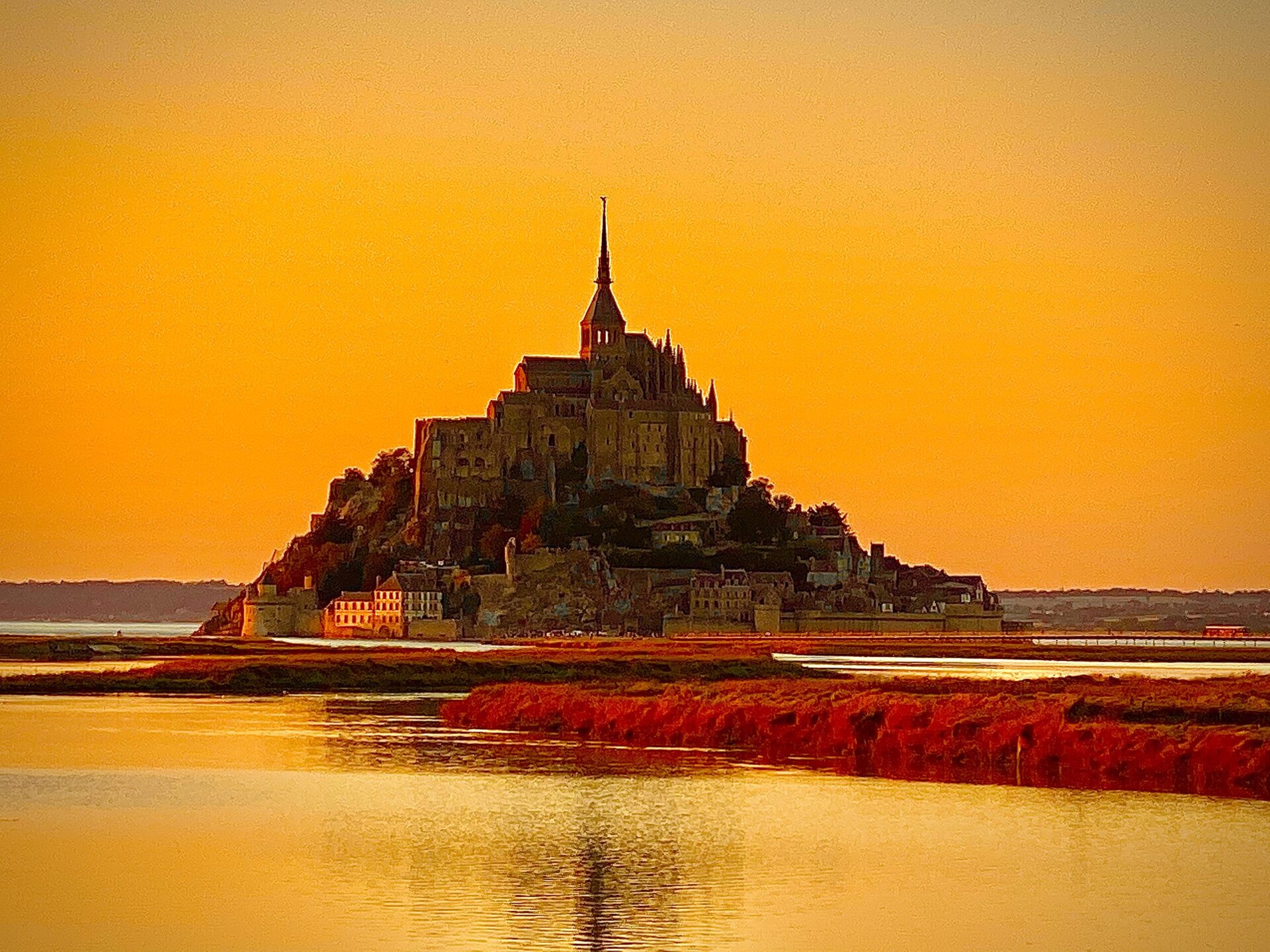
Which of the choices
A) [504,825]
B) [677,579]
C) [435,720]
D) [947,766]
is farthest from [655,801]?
[677,579]

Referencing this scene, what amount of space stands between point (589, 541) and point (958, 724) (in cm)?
10300

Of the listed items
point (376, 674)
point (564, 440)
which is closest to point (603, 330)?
point (564, 440)

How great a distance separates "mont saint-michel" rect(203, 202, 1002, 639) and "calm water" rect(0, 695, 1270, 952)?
93.8 meters

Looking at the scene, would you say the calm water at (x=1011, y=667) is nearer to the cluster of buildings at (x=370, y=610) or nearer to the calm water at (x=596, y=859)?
the calm water at (x=596, y=859)

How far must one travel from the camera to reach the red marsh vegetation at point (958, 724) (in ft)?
109

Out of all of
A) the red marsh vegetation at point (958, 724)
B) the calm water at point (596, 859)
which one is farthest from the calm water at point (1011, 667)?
the calm water at point (596, 859)

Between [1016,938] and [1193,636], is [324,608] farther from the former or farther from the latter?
[1016,938]

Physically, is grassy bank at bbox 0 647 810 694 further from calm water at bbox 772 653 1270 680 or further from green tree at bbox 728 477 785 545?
green tree at bbox 728 477 785 545

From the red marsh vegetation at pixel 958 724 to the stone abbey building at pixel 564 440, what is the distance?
3653 inches

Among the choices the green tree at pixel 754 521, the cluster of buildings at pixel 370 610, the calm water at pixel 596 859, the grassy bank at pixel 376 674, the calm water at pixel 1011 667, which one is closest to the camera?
the calm water at pixel 596 859

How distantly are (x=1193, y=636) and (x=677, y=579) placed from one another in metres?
41.3

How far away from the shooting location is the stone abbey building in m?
144

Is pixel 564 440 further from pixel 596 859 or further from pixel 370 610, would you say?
pixel 596 859

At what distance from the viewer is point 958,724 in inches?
1491
